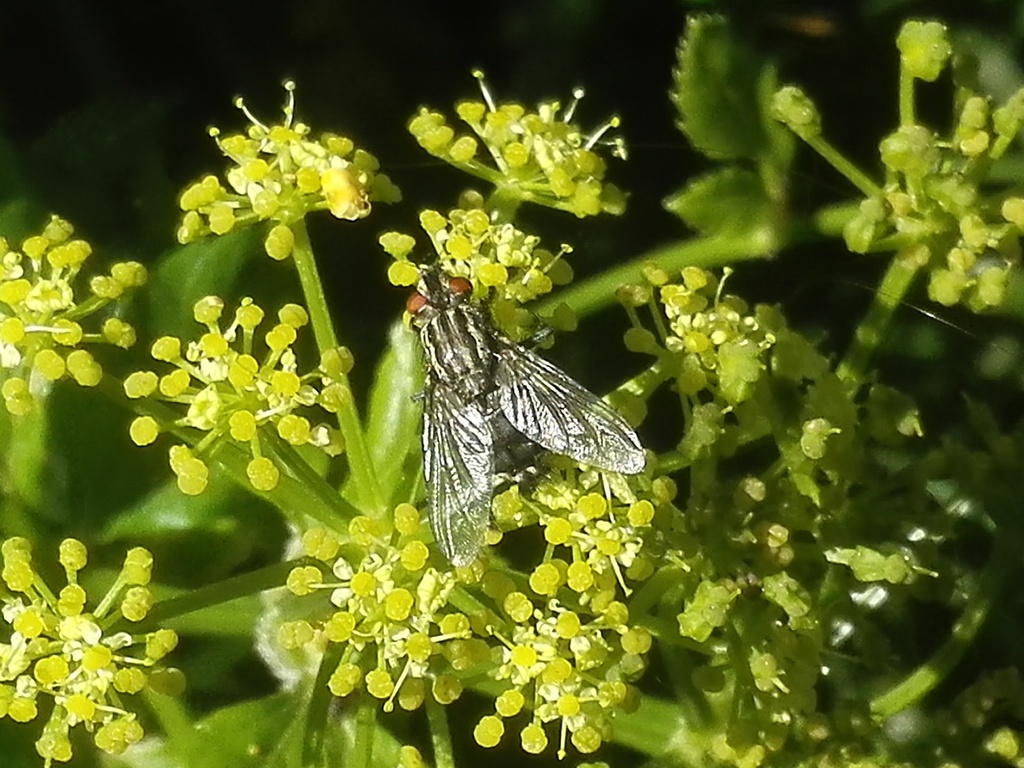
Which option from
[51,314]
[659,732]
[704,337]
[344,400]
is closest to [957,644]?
[659,732]

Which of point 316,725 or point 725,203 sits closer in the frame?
point 316,725

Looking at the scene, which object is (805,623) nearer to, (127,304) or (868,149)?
Answer: (127,304)

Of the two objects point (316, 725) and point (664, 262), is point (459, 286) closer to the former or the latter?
point (664, 262)

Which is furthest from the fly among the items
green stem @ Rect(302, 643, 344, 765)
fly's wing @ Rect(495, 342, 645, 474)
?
green stem @ Rect(302, 643, 344, 765)

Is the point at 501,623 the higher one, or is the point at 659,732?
the point at 501,623

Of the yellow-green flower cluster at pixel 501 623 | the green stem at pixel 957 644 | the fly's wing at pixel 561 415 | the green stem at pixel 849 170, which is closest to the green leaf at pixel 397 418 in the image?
the fly's wing at pixel 561 415
